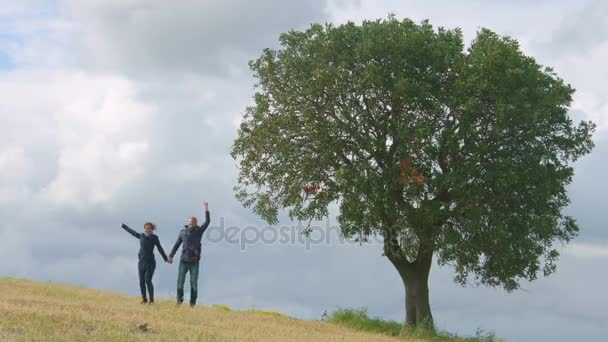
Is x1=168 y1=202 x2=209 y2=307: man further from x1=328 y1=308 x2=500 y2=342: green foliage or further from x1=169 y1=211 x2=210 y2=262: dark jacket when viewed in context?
x1=328 y1=308 x2=500 y2=342: green foliage

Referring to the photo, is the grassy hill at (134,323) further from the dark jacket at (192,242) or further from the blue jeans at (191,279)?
the dark jacket at (192,242)

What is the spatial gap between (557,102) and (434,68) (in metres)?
5.75

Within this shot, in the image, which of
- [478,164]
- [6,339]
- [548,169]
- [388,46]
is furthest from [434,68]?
[6,339]

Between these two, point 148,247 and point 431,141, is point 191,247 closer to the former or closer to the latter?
point 148,247

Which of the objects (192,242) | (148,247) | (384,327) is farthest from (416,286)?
(148,247)

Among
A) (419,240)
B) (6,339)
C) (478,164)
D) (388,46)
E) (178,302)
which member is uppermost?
(388,46)

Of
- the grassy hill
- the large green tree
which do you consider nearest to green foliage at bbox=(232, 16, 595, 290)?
the large green tree

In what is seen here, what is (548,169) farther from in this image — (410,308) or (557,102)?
(410,308)

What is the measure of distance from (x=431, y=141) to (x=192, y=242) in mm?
10900

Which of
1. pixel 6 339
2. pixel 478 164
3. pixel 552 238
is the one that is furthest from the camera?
pixel 552 238

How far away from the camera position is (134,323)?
21.8 metres

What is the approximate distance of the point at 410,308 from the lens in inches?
1393

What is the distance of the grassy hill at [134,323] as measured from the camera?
1972 centimetres

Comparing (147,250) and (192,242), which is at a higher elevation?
(192,242)
